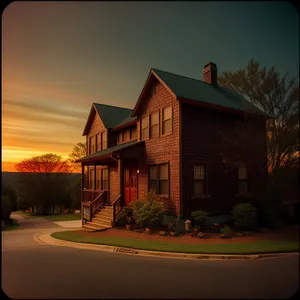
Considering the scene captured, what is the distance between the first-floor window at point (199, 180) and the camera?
14188 mm

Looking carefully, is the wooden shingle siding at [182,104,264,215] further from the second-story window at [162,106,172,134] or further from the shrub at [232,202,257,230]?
the shrub at [232,202,257,230]

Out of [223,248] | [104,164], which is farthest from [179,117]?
[104,164]

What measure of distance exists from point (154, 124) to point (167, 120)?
133cm

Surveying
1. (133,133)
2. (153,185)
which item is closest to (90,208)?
(153,185)

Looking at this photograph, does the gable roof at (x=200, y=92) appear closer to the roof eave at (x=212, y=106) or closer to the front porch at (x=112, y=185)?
the roof eave at (x=212, y=106)

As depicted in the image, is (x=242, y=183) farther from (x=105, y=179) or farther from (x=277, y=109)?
(x=105, y=179)

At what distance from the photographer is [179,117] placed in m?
13.9

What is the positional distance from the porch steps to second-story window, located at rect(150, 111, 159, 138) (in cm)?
577

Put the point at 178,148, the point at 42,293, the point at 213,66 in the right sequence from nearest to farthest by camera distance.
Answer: the point at 42,293
the point at 178,148
the point at 213,66

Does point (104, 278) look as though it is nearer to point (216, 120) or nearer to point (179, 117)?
point (179, 117)

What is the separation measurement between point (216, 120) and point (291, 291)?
37.7ft

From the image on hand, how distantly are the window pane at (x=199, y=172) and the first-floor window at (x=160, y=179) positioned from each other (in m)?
1.58

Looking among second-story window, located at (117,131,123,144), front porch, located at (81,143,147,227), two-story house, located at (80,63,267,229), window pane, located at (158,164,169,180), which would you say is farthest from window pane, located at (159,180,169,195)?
second-story window, located at (117,131,123,144)

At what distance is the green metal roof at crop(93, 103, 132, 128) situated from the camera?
919 inches
